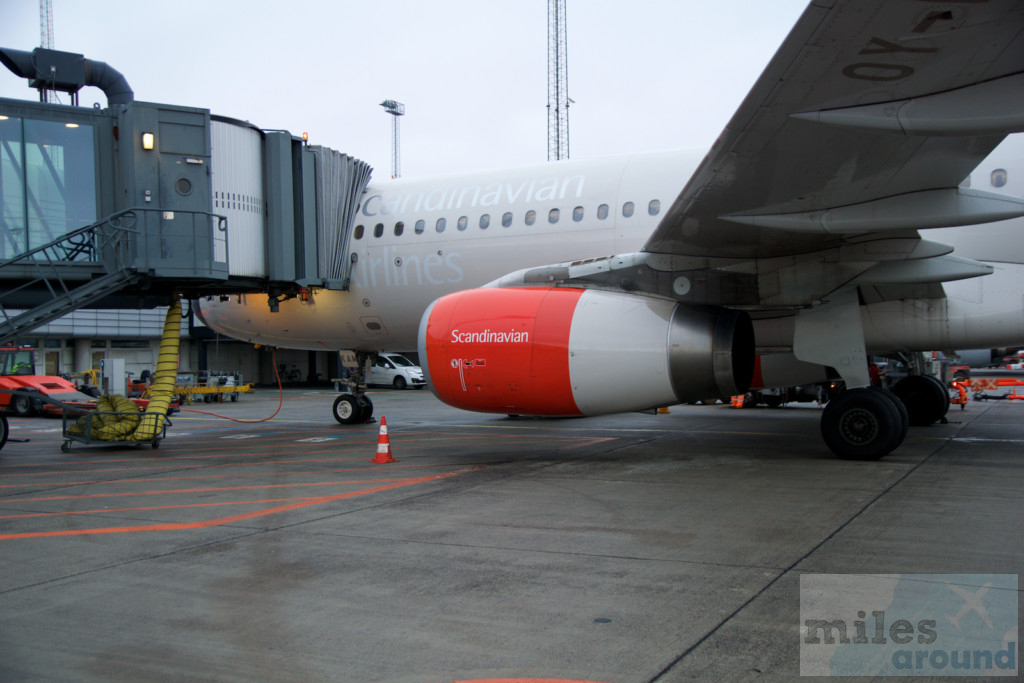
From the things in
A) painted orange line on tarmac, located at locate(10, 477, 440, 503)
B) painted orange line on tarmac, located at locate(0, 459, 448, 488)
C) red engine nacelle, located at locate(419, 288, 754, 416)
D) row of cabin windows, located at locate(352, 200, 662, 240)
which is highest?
row of cabin windows, located at locate(352, 200, 662, 240)

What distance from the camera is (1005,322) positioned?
9.02 m

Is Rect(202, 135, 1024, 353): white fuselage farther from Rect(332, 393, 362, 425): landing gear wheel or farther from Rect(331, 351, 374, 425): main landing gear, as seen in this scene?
Rect(332, 393, 362, 425): landing gear wheel

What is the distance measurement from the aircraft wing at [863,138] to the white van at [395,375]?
26.6 meters

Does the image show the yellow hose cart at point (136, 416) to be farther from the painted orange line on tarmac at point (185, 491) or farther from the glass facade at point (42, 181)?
the painted orange line on tarmac at point (185, 491)

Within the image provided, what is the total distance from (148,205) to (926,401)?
12729 millimetres

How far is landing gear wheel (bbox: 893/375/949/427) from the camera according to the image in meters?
13.0

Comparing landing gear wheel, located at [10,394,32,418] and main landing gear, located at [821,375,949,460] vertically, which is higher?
main landing gear, located at [821,375,949,460]

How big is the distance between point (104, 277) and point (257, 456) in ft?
11.2

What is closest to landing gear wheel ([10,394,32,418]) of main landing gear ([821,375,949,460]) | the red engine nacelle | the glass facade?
the glass facade

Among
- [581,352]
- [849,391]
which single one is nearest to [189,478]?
[581,352]

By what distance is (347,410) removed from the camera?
15000mm

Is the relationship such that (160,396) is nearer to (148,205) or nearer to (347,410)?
(148,205)

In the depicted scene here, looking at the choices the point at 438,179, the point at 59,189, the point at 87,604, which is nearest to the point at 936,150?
the point at 87,604

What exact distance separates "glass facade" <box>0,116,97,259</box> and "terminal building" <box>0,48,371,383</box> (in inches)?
0.6
